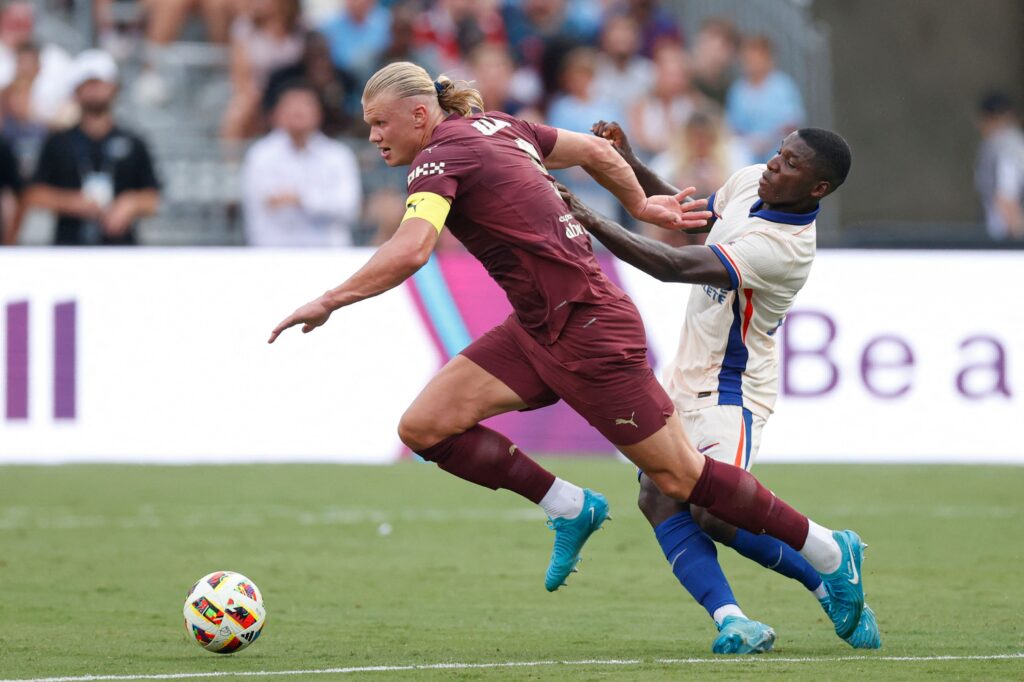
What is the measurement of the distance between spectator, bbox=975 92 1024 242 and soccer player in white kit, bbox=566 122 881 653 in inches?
465

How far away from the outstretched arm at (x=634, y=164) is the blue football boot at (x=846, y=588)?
5.61ft

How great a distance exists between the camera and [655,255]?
657cm

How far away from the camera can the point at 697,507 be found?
24.0ft

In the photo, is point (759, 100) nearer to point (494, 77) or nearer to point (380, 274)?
point (494, 77)

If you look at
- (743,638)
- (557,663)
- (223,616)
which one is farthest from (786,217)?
(223,616)

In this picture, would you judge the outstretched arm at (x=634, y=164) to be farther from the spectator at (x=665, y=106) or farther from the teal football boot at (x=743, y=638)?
the spectator at (x=665, y=106)

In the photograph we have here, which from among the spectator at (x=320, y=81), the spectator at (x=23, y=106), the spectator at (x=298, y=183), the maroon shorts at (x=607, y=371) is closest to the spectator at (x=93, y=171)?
the spectator at (x=298, y=183)

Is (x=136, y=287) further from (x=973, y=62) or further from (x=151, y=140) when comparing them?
(x=973, y=62)

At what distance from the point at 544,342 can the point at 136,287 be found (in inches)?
305

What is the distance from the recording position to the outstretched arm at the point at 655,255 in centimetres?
656

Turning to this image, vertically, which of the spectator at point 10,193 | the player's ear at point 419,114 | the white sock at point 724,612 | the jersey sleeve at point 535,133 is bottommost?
the spectator at point 10,193

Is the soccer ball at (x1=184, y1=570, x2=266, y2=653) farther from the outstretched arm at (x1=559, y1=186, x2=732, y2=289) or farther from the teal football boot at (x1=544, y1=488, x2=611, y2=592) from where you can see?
the outstretched arm at (x1=559, y1=186, x2=732, y2=289)

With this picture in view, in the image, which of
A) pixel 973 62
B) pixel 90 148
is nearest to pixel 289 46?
pixel 90 148

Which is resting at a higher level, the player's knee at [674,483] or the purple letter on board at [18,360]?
the player's knee at [674,483]
